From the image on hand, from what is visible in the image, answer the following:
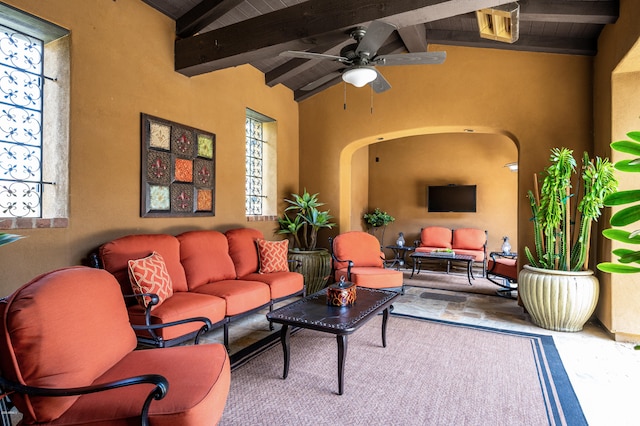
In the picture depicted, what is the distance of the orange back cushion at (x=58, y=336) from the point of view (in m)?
1.45

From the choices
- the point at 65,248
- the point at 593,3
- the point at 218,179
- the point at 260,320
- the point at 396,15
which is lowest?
the point at 260,320

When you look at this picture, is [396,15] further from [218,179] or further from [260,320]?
[260,320]

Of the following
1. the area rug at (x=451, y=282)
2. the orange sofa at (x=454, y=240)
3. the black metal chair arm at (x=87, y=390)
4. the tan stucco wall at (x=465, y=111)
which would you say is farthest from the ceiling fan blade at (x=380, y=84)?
the orange sofa at (x=454, y=240)

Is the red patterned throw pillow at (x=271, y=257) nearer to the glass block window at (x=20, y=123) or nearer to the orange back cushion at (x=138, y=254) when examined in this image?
the orange back cushion at (x=138, y=254)

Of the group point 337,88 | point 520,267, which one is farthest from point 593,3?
point 337,88

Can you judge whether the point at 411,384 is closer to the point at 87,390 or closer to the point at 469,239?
the point at 87,390

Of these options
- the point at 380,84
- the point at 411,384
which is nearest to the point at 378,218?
the point at 380,84

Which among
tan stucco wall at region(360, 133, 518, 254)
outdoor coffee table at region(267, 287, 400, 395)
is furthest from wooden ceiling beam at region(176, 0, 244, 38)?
tan stucco wall at region(360, 133, 518, 254)

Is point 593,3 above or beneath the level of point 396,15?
above

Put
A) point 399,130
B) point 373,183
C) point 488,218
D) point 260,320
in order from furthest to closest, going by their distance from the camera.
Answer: point 373,183
point 488,218
point 399,130
point 260,320

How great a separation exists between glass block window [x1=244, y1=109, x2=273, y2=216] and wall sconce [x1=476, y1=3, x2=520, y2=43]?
10.3ft

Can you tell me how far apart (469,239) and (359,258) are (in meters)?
3.60

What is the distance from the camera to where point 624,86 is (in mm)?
3473

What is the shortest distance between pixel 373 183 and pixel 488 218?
9.11 ft
